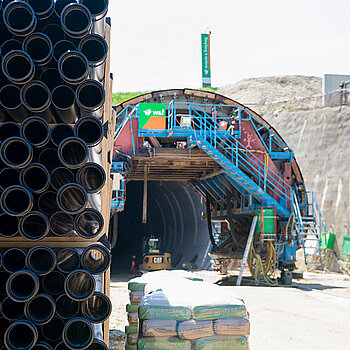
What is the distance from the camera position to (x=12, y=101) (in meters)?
4.62

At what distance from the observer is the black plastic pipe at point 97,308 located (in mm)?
4418

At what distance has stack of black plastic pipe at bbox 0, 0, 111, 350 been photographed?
14.3ft

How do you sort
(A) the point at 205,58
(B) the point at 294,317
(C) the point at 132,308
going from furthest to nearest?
(A) the point at 205,58, (B) the point at 294,317, (C) the point at 132,308

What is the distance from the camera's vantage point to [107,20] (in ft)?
20.3

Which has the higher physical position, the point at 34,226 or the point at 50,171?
the point at 50,171

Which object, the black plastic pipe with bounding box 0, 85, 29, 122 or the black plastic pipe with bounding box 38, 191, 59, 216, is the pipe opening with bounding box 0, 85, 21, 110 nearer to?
the black plastic pipe with bounding box 0, 85, 29, 122

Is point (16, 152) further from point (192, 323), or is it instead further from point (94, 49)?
point (192, 323)

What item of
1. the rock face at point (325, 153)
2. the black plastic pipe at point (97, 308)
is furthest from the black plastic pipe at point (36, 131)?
the rock face at point (325, 153)

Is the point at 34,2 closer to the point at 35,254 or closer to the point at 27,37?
the point at 27,37

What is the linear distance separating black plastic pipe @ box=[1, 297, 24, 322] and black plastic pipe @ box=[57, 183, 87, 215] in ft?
3.09

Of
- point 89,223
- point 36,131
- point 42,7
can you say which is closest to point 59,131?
point 36,131

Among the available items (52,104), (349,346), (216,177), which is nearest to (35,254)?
(52,104)

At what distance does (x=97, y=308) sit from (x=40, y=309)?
0.50 meters

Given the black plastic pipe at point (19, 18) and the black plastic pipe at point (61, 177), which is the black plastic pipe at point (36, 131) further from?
the black plastic pipe at point (19, 18)
